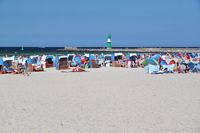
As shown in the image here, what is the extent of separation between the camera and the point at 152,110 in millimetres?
6168

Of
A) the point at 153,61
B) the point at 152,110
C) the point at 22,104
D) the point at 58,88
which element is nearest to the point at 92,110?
the point at 152,110

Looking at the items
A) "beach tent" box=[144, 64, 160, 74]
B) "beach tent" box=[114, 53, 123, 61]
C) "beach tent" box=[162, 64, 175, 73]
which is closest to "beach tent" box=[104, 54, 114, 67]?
"beach tent" box=[114, 53, 123, 61]

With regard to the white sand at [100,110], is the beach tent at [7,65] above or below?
above

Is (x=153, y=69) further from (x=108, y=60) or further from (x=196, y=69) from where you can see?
(x=108, y=60)

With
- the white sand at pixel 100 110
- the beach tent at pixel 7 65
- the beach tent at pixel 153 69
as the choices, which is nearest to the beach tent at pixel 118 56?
the beach tent at pixel 153 69

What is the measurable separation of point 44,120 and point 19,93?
320cm

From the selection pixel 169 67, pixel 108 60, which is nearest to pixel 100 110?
pixel 169 67

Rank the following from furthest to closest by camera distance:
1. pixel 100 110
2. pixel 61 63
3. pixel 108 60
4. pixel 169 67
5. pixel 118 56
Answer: pixel 118 56
pixel 108 60
pixel 61 63
pixel 169 67
pixel 100 110

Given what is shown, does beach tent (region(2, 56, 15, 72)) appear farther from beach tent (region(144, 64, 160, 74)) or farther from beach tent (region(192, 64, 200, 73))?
beach tent (region(192, 64, 200, 73))

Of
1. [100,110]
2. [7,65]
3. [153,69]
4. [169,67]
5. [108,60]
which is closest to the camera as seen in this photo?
[100,110]

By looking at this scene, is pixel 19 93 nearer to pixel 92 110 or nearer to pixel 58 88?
pixel 58 88

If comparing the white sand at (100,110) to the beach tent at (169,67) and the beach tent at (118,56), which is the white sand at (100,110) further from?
the beach tent at (118,56)

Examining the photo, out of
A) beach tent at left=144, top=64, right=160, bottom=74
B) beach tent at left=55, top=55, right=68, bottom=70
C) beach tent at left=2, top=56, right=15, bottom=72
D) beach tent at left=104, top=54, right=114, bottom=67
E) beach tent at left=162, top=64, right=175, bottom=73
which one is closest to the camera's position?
beach tent at left=144, top=64, right=160, bottom=74

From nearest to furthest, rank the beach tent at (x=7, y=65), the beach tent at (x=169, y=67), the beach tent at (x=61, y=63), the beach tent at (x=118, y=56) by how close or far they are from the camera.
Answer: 1. the beach tent at (x=169, y=67)
2. the beach tent at (x=7, y=65)
3. the beach tent at (x=61, y=63)
4. the beach tent at (x=118, y=56)
